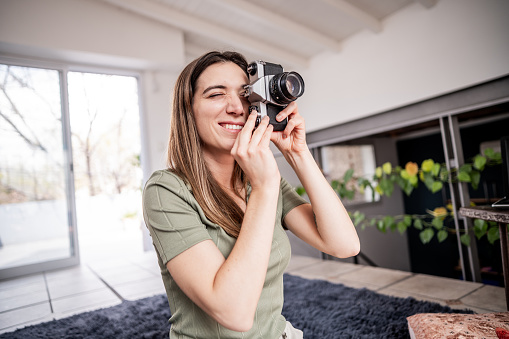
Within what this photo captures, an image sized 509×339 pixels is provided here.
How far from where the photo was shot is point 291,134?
2.95 ft

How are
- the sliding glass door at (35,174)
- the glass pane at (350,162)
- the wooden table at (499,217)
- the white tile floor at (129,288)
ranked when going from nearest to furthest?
1. the wooden table at (499,217)
2. the white tile floor at (129,288)
3. the sliding glass door at (35,174)
4. the glass pane at (350,162)

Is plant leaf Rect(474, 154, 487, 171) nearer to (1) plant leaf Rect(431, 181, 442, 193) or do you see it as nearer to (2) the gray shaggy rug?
(1) plant leaf Rect(431, 181, 442, 193)

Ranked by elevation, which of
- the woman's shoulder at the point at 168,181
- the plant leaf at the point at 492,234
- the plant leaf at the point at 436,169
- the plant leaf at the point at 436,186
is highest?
the woman's shoulder at the point at 168,181

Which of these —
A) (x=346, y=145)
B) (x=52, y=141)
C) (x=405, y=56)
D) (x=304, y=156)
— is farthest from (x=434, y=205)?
(x=52, y=141)

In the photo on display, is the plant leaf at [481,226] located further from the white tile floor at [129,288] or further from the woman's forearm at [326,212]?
the woman's forearm at [326,212]

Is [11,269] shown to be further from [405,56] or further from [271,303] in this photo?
[405,56]

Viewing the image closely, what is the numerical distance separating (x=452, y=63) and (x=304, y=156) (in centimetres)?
206

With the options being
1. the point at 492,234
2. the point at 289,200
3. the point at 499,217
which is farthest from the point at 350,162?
the point at 289,200

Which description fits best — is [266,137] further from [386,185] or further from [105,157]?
[105,157]

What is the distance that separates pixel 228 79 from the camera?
852 mm

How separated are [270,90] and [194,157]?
255mm

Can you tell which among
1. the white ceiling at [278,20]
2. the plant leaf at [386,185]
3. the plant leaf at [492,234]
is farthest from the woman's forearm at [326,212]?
the white ceiling at [278,20]

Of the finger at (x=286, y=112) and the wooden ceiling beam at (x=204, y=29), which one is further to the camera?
the wooden ceiling beam at (x=204, y=29)

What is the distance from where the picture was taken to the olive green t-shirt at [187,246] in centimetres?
63
